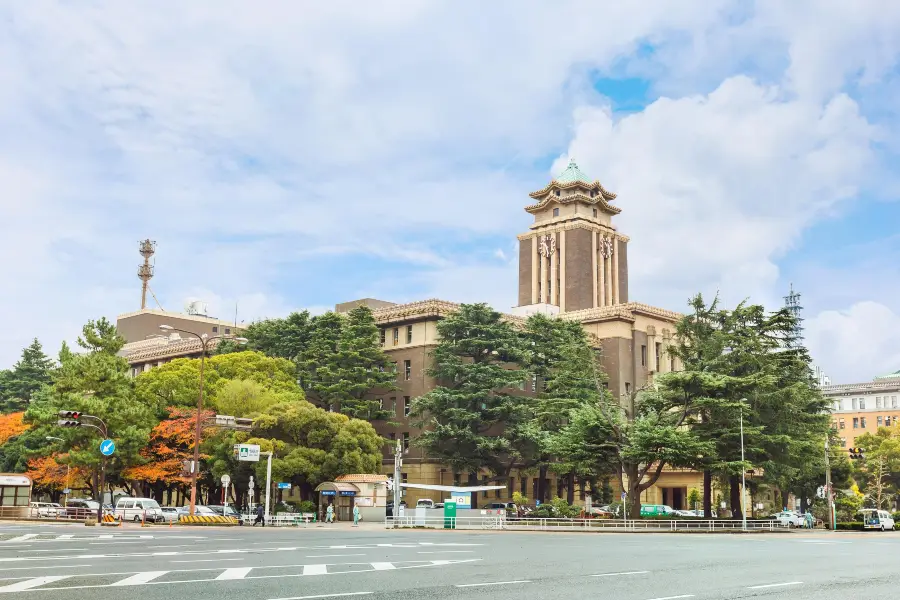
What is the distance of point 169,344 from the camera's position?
343 feet

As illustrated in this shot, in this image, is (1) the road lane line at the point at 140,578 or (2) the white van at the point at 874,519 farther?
(2) the white van at the point at 874,519

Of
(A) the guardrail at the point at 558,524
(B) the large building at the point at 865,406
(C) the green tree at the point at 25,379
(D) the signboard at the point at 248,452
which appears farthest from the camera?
(B) the large building at the point at 865,406

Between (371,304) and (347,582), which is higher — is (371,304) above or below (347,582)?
above

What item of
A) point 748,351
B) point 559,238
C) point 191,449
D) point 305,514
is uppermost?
point 559,238

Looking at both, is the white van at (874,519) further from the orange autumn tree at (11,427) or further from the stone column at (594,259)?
the orange autumn tree at (11,427)

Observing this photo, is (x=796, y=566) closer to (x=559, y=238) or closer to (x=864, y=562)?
(x=864, y=562)

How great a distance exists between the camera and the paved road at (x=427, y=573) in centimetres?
1343

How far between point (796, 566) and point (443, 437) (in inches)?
1912

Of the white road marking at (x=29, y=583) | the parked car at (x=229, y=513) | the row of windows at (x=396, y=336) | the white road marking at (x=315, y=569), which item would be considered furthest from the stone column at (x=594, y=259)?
the white road marking at (x=29, y=583)

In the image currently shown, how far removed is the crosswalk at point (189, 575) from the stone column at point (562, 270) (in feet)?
296

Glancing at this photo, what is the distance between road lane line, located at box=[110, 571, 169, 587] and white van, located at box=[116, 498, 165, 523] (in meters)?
35.3

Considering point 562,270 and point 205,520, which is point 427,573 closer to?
point 205,520

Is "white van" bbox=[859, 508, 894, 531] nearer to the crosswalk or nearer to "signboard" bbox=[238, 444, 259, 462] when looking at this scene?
"signboard" bbox=[238, 444, 259, 462]

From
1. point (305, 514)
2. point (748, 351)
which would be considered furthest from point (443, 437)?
point (748, 351)
